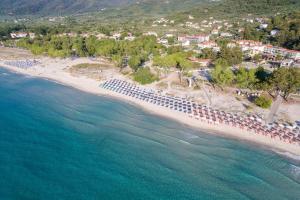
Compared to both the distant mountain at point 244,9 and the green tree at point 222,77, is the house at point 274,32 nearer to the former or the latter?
the distant mountain at point 244,9

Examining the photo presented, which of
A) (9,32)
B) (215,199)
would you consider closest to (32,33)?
(9,32)

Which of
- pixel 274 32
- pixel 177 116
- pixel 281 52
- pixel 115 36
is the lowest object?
pixel 177 116

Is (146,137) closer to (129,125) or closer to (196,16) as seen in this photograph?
(129,125)

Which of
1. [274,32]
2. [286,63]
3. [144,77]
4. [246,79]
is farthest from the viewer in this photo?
[274,32]

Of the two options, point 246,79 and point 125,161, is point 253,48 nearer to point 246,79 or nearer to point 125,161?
point 246,79

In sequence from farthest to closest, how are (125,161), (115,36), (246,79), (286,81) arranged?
(115,36)
(246,79)
(286,81)
(125,161)

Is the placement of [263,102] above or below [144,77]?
below

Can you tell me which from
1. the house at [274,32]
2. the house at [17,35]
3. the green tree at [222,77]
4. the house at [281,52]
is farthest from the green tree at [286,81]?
the house at [17,35]


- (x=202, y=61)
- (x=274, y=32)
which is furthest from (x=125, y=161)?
(x=274, y=32)
